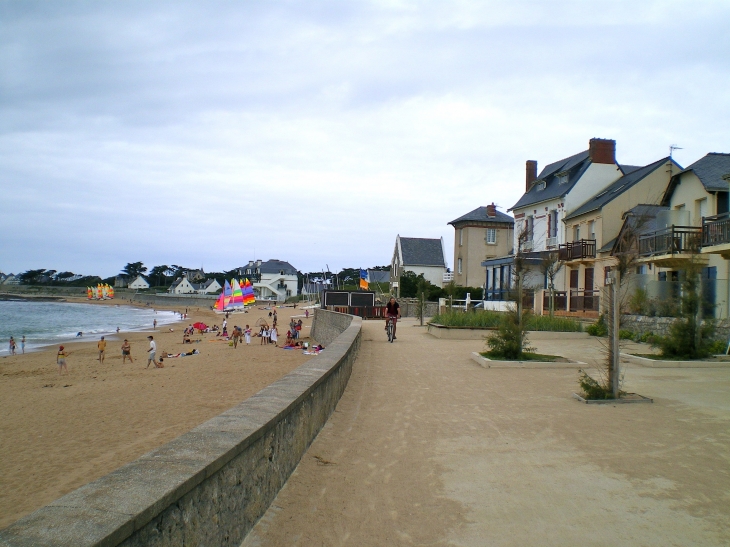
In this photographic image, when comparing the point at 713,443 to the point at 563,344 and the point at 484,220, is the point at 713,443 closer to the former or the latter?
the point at 563,344

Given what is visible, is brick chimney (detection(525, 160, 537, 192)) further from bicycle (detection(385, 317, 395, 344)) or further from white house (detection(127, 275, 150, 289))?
white house (detection(127, 275, 150, 289))

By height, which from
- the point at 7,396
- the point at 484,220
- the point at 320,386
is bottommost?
the point at 7,396

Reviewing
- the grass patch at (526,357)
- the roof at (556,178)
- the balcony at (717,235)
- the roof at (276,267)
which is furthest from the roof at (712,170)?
the roof at (276,267)

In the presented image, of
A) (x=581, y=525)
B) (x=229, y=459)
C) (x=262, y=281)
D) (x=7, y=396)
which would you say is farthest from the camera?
(x=262, y=281)

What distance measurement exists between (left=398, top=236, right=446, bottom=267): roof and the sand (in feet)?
114

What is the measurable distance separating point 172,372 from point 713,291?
66.1 ft

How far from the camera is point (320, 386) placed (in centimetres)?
661

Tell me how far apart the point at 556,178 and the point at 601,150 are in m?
3.52

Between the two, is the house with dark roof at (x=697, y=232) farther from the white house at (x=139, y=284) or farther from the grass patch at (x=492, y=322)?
the white house at (x=139, y=284)

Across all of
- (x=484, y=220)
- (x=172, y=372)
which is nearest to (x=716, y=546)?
(x=172, y=372)

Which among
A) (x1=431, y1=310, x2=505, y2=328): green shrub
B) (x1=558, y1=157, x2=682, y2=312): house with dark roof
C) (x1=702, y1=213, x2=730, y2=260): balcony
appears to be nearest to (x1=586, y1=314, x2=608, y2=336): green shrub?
(x1=431, y1=310, x2=505, y2=328): green shrub

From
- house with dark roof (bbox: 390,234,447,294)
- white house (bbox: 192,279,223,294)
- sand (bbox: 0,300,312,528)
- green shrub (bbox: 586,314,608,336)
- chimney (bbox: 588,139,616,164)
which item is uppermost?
chimney (bbox: 588,139,616,164)

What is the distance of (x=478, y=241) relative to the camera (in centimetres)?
4950

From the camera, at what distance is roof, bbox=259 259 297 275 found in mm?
120556
